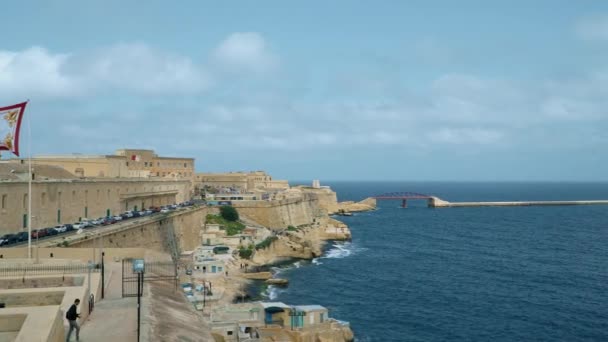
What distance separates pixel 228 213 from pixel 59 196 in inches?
1227

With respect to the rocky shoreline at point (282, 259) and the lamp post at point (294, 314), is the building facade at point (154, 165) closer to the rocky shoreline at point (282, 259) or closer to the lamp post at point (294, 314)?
the rocky shoreline at point (282, 259)

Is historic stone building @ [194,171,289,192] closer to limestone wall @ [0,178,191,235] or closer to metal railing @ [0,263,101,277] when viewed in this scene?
limestone wall @ [0,178,191,235]

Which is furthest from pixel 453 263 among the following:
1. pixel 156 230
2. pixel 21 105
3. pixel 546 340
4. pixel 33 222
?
pixel 21 105

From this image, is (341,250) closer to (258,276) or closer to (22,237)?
(258,276)

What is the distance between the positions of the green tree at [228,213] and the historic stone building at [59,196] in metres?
10.9

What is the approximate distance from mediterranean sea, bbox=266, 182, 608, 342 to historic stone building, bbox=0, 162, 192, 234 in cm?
1565

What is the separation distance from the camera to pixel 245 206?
71375 mm

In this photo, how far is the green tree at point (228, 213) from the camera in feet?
219

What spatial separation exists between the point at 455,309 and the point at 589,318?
850 cm

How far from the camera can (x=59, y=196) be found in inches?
1455

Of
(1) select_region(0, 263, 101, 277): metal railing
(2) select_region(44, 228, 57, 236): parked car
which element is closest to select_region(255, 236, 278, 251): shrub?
(2) select_region(44, 228, 57, 236): parked car

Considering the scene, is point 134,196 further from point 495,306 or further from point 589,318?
point 589,318

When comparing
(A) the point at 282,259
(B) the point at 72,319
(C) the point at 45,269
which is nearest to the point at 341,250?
(A) the point at 282,259

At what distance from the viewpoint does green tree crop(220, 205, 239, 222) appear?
66.8 m
